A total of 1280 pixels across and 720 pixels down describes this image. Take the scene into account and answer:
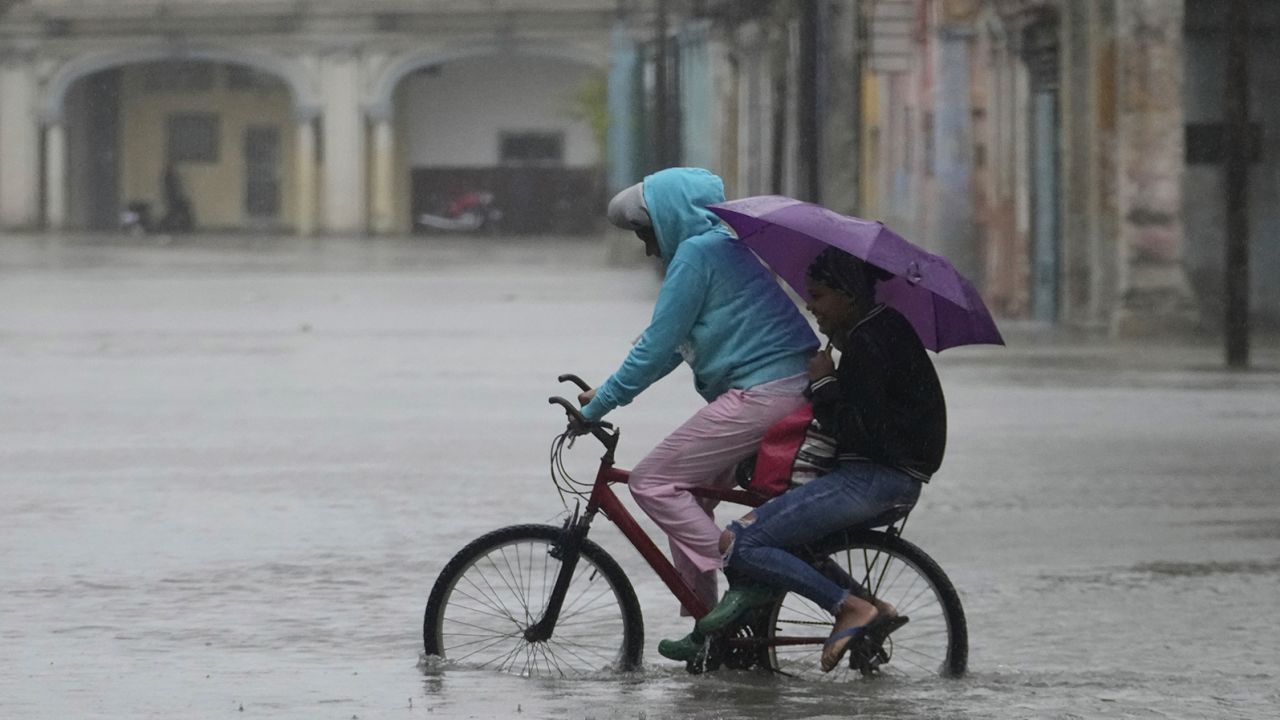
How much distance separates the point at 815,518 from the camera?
7.48 m

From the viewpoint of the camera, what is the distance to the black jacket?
7.42 m

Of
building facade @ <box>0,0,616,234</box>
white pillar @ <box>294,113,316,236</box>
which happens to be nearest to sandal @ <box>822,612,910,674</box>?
building facade @ <box>0,0,616,234</box>

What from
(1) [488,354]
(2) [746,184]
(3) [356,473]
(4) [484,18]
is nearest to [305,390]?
(1) [488,354]

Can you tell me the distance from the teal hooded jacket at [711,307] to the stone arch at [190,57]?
62962 millimetres

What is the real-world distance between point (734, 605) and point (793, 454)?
1.42 ft

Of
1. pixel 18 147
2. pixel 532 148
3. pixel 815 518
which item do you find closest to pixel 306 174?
pixel 532 148

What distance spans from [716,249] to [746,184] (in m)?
42.2

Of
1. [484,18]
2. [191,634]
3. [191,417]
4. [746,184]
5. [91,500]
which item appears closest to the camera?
[191,634]

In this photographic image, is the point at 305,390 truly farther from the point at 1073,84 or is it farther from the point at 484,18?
the point at 484,18

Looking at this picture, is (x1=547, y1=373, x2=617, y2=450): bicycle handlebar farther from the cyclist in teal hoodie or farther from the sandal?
the sandal

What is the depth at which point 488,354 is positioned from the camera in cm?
2334

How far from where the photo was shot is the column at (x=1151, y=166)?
2478 cm

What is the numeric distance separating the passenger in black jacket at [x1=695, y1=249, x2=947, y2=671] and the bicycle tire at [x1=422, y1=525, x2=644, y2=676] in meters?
0.40

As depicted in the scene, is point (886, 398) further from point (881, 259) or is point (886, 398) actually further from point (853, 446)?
point (881, 259)
